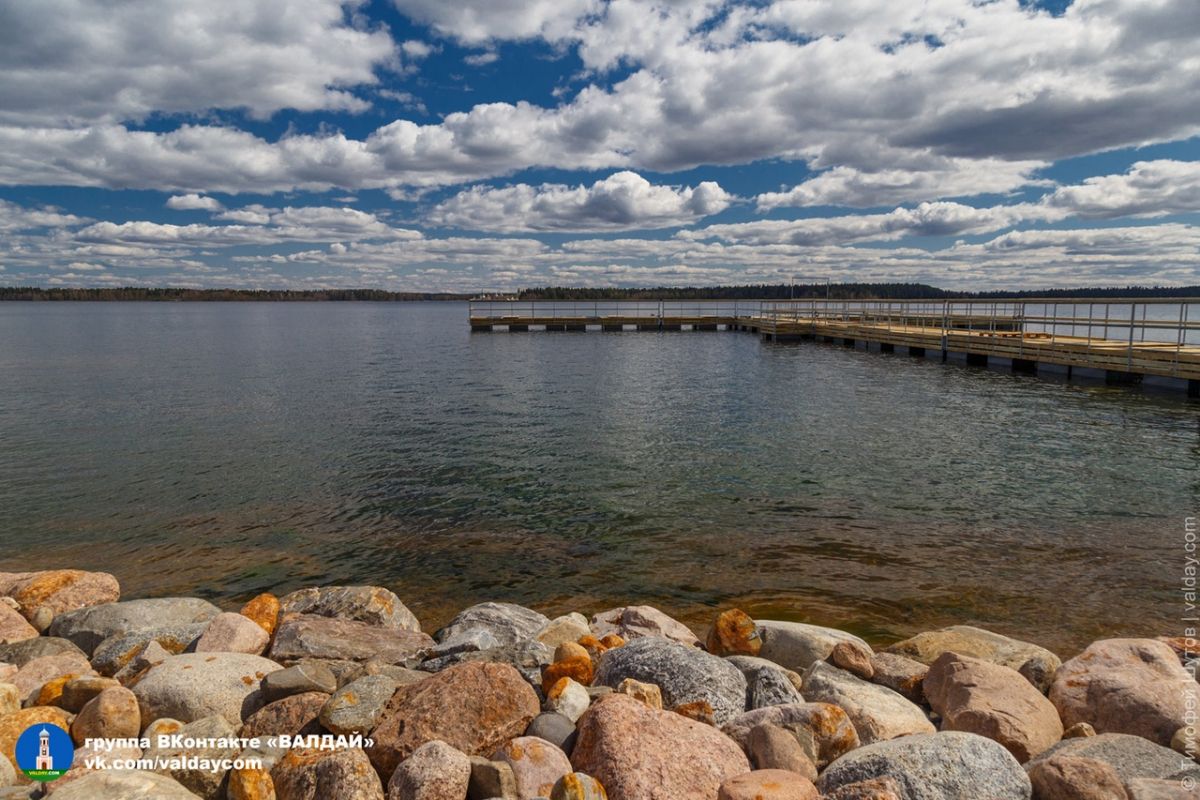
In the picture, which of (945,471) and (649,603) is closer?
(649,603)

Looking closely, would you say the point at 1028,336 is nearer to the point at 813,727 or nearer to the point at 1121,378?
the point at 1121,378

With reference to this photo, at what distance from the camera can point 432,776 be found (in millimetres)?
4984

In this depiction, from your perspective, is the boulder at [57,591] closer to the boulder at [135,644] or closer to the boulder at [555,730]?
the boulder at [135,644]

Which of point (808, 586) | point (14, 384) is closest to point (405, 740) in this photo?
point (808, 586)

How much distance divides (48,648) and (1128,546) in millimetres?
17321

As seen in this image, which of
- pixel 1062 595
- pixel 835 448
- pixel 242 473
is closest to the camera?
pixel 1062 595

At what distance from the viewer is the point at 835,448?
2097 cm

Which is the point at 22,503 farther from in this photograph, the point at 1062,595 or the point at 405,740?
the point at 1062,595

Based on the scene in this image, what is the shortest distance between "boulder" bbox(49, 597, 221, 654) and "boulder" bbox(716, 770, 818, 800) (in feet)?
25.9

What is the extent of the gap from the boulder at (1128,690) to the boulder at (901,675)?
48.5 inches

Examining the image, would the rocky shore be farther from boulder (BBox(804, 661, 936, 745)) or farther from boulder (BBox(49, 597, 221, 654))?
boulder (BBox(49, 597, 221, 654))

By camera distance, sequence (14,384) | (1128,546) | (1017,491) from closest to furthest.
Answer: (1128,546) < (1017,491) < (14,384)

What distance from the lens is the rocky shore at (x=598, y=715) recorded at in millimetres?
4988

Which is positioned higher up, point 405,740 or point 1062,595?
point 405,740
